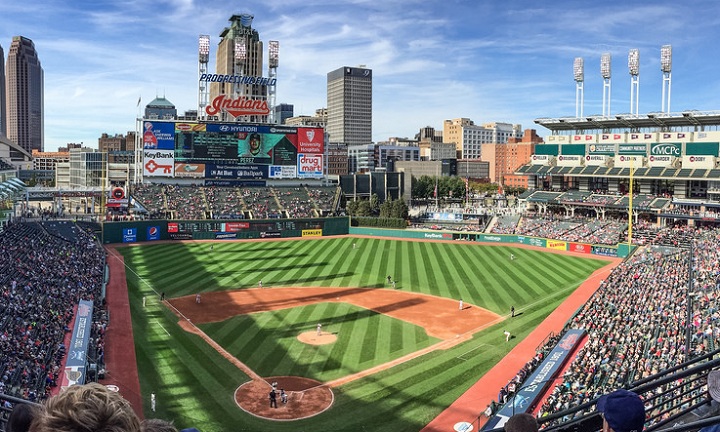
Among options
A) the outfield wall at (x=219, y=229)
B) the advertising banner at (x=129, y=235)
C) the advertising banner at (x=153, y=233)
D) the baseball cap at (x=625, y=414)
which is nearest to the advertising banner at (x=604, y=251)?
the outfield wall at (x=219, y=229)

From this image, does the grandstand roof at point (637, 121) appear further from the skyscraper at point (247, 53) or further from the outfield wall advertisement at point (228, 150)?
the skyscraper at point (247, 53)

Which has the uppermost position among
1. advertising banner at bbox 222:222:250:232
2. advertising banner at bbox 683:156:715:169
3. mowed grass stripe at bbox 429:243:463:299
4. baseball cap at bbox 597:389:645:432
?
advertising banner at bbox 683:156:715:169

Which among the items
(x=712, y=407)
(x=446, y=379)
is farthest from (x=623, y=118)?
(x=712, y=407)

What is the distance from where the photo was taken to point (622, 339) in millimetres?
26984

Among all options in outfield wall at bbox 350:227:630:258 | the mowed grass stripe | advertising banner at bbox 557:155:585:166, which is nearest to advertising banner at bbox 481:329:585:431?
the mowed grass stripe

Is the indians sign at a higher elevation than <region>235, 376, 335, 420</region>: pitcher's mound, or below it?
higher

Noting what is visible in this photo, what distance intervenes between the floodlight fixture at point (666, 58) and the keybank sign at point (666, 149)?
370 inches

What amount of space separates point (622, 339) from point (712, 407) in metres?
23.8

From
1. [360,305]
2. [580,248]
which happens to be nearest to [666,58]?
[580,248]

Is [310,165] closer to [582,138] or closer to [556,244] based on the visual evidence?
[556,244]

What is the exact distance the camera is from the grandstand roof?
6631cm

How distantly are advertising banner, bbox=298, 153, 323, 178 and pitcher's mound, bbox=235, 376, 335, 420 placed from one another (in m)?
54.2

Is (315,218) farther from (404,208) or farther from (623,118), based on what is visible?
(623,118)

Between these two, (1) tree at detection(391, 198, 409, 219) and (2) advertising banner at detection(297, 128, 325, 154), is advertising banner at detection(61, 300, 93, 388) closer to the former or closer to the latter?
(2) advertising banner at detection(297, 128, 325, 154)
